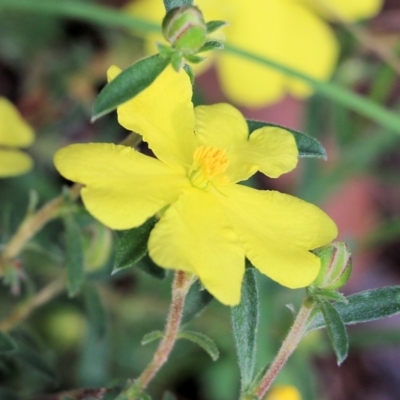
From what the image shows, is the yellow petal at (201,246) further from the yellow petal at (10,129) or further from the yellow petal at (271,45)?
the yellow petal at (271,45)

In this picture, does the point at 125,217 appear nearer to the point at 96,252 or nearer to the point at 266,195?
the point at 266,195

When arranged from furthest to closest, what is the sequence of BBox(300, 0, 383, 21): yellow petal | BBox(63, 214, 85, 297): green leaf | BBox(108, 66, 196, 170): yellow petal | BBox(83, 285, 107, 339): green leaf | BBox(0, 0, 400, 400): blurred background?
1. BBox(300, 0, 383, 21): yellow petal
2. BBox(0, 0, 400, 400): blurred background
3. BBox(83, 285, 107, 339): green leaf
4. BBox(63, 214, 85, 297): green leaf
5. BBox(108, 66, 196, 170): yellow petal

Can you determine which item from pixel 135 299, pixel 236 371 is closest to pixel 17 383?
A: pixel 135 299

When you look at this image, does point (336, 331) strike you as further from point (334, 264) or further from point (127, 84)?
point (127, 84)

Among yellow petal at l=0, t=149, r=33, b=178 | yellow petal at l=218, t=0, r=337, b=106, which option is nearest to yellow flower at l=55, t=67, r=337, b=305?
yellow petal at l=0, t=149, r=33, b=178

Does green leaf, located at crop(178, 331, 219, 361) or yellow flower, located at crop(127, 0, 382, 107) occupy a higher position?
yellow flower, located at crop(127, 0, 382, 107)

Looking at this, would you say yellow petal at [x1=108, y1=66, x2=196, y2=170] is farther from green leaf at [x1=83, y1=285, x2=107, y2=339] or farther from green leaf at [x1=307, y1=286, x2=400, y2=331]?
green leaf at [x1=83, y1=285, x2=107, y2=339]
